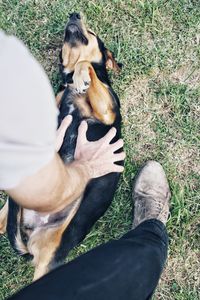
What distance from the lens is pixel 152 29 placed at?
429cm

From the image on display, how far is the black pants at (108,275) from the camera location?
7.86ft

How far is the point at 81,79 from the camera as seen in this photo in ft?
12.4

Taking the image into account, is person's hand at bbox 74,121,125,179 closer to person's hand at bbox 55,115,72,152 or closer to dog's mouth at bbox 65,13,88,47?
person's hand at bbox 55,115,72,152

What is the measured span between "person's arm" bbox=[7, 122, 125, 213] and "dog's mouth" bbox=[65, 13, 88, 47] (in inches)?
26.9

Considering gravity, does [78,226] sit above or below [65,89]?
below

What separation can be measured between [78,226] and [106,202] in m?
0.30

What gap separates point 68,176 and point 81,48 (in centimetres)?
153

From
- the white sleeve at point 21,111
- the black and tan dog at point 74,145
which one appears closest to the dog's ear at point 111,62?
the black and tan dog at point 74,145

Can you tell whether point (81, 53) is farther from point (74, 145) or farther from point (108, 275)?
point (108, 275)

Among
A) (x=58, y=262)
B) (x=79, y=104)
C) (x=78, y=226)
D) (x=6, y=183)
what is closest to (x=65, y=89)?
(x=79, y=104)

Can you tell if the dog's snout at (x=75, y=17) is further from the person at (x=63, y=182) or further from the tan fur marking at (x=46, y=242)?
the tan fur marking at (x=46, y=242)

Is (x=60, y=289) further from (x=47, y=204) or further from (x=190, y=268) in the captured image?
(x=190, y=268)

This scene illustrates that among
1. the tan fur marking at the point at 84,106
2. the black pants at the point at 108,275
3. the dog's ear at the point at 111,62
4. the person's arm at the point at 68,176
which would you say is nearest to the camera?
the person's arm at the point at 68,176

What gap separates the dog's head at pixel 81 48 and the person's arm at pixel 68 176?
0.58m
